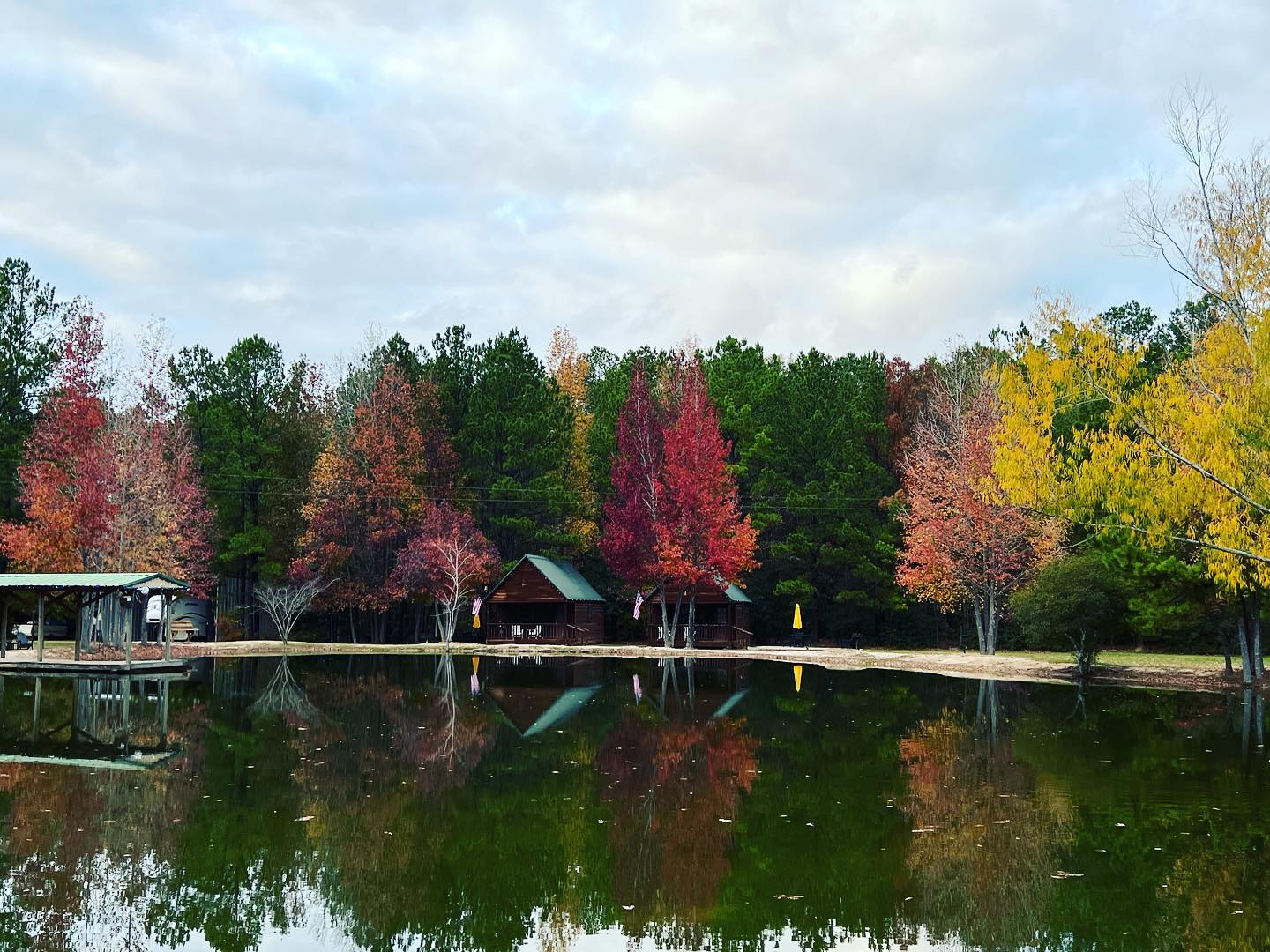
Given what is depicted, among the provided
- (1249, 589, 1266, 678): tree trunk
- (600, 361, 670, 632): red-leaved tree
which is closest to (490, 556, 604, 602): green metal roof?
(600, 361, 670, 632): red-leaved tree

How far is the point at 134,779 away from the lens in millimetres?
13766

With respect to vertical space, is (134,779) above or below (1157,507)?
below

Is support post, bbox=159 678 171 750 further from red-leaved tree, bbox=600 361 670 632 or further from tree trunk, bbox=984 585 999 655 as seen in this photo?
tree trunk, bbox=984 585 999 655

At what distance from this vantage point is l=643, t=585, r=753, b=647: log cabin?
164 ft

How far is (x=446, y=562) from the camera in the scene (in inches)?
1884

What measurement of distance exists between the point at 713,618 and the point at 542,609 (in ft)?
28.1

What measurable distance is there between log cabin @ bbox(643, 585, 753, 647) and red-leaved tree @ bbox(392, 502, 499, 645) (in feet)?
26.9

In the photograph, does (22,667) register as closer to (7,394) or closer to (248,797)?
(248,797)

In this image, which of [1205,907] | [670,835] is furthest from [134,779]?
[1205,907]

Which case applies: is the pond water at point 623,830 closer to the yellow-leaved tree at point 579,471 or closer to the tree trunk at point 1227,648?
the tree trunk at point 1227,648

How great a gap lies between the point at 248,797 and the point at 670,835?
521cm

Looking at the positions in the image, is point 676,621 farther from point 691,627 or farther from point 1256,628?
point 1256,628

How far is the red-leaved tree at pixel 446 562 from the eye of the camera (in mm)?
47688

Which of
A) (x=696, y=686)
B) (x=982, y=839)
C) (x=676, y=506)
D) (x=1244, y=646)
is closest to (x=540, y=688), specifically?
(x=696, y=686)
